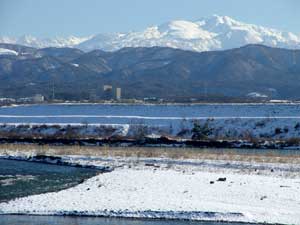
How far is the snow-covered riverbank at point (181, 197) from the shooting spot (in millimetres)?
20281

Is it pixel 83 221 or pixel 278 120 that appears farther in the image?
pixel 278 120

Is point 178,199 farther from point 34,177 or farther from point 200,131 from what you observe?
point 200,131

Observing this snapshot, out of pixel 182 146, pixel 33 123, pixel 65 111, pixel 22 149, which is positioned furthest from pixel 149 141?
pixel 65 111

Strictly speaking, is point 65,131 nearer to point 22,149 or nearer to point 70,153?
point 22,149

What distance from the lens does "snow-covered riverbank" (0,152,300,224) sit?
66.5ft

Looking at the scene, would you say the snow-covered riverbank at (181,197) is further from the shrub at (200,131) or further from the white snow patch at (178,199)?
the shrub at (200,131)

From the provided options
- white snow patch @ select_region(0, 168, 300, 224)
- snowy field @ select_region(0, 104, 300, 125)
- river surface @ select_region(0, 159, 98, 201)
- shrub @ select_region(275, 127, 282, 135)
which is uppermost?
snowy field @ select_region(0, 104, 300, 125)

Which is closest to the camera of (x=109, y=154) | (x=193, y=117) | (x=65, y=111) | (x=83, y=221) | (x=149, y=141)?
(x=83, y=221)

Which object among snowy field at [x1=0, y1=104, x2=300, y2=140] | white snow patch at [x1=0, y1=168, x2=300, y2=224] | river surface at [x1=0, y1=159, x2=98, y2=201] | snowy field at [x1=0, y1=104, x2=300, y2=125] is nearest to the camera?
white snow patch at [x1=0, y1=168, x2=300, y2=224]

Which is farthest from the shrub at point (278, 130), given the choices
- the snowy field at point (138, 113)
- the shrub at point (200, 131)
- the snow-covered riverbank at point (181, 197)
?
the snow-covered riverbank at point (181, 197)

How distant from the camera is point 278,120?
5750 centimetres

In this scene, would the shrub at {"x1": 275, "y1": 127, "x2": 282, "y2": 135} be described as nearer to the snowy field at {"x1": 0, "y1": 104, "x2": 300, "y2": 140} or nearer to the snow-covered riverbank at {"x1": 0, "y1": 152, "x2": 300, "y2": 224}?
the snowy field at {"x1": 0, "y1": 104, "x2": 300, "y2": 140}

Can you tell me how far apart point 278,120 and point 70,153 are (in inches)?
933

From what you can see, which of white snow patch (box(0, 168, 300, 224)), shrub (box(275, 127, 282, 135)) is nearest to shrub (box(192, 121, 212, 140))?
shrub (box(275, 127, 282, 135))
